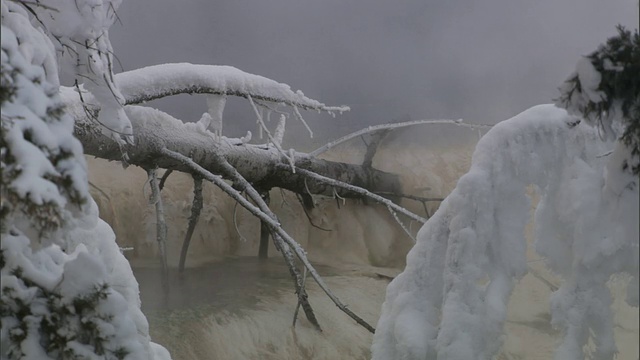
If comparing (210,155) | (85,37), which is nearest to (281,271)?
(210,155)

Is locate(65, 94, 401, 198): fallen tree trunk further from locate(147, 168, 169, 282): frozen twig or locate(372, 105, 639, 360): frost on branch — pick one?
locate(372, 105, 639, 360): frost on branch

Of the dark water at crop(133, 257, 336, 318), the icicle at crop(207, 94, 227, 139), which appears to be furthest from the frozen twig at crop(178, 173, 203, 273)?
the icicle at crop(207, 94, 227, 139)

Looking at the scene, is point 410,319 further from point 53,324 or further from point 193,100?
point 193,100

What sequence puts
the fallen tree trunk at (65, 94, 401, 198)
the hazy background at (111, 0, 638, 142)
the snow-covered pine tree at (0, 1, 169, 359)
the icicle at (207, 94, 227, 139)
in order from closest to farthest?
the snow-covered pine tree at (0, 1, 169, 359)
the fallen tree trunk at (65, 94, 401, 198)
the icicle at (207, 94, 227, 139)
the hazy background at (111, 0, 638, 142)

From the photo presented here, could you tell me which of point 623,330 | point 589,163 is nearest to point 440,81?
point 623,330

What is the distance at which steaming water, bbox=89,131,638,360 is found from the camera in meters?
3.42

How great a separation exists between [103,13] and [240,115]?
2.68 metres

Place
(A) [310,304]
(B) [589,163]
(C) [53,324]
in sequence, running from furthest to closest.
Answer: (A) [310,304] → (B) [589,163] → (C) [53,324]

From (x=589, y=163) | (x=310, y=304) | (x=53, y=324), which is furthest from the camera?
(x=310, y=304)

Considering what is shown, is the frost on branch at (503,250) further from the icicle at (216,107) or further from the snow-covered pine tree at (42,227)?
the icicle at (216,107)

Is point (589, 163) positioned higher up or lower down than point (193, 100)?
lower down

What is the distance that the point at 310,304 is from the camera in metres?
3.71

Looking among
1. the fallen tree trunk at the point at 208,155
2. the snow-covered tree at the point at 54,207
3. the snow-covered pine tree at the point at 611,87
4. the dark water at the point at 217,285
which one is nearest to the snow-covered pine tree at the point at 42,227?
the snow-covered tree at the point at 54,207

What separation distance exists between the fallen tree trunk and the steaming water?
0.18 metres
